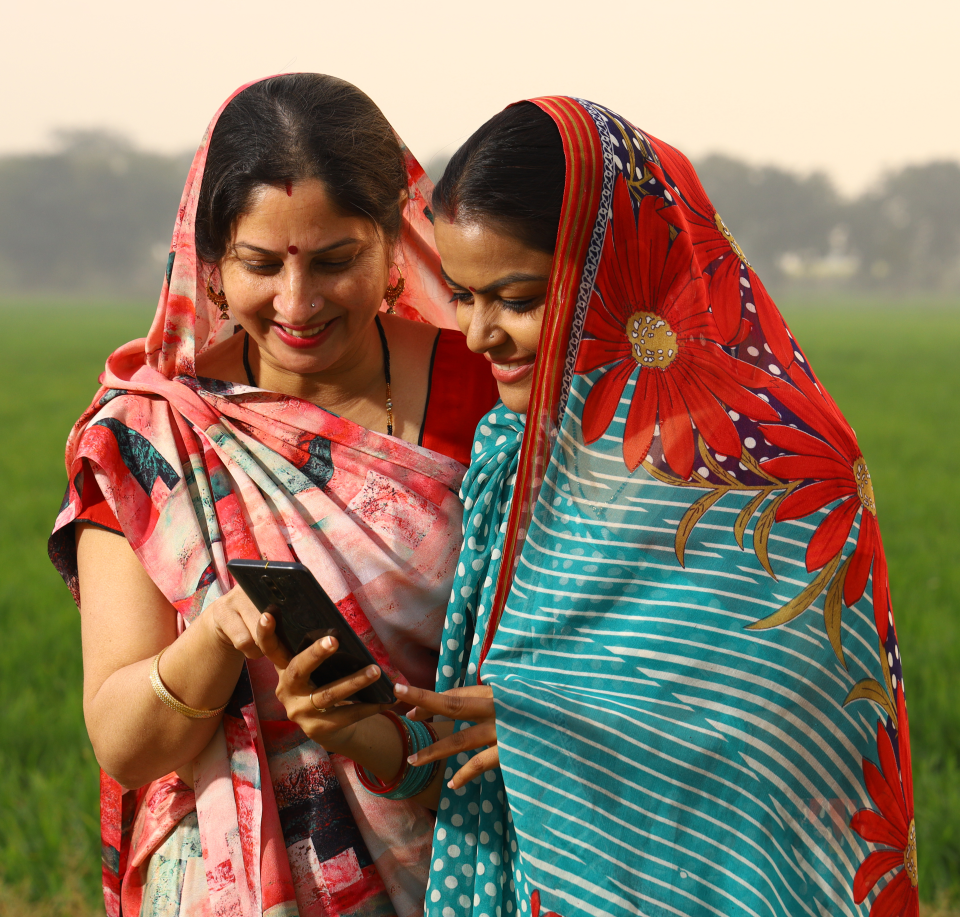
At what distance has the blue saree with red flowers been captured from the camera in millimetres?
1459

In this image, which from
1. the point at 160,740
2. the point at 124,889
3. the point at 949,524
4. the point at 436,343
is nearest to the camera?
the point at 160,740

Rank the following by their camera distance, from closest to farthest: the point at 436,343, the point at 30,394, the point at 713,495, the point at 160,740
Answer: the point at 713,495 → the point at 160,740 → the point at 436,343 → the point at 30,394

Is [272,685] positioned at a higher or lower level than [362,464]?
lower

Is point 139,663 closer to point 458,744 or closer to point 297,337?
point 458,744

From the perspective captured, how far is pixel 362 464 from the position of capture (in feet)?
6.01

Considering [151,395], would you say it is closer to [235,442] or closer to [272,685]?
[235,442]

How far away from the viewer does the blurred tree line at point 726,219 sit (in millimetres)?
72250

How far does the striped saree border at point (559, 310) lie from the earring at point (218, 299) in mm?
782

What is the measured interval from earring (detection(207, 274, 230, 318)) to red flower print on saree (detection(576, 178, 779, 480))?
2.81 feet

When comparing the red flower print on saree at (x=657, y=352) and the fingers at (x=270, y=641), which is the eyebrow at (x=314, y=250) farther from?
the fingers at (x=270, y=641)

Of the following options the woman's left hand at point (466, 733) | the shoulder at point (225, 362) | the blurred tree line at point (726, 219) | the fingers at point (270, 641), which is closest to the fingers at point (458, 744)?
the woman's left hand at point (466, 733)

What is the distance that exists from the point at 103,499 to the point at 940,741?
347 cm

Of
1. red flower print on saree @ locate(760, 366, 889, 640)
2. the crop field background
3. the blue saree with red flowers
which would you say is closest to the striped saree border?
the blue saree with red flowers

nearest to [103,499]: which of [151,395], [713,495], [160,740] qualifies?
[151,395]
